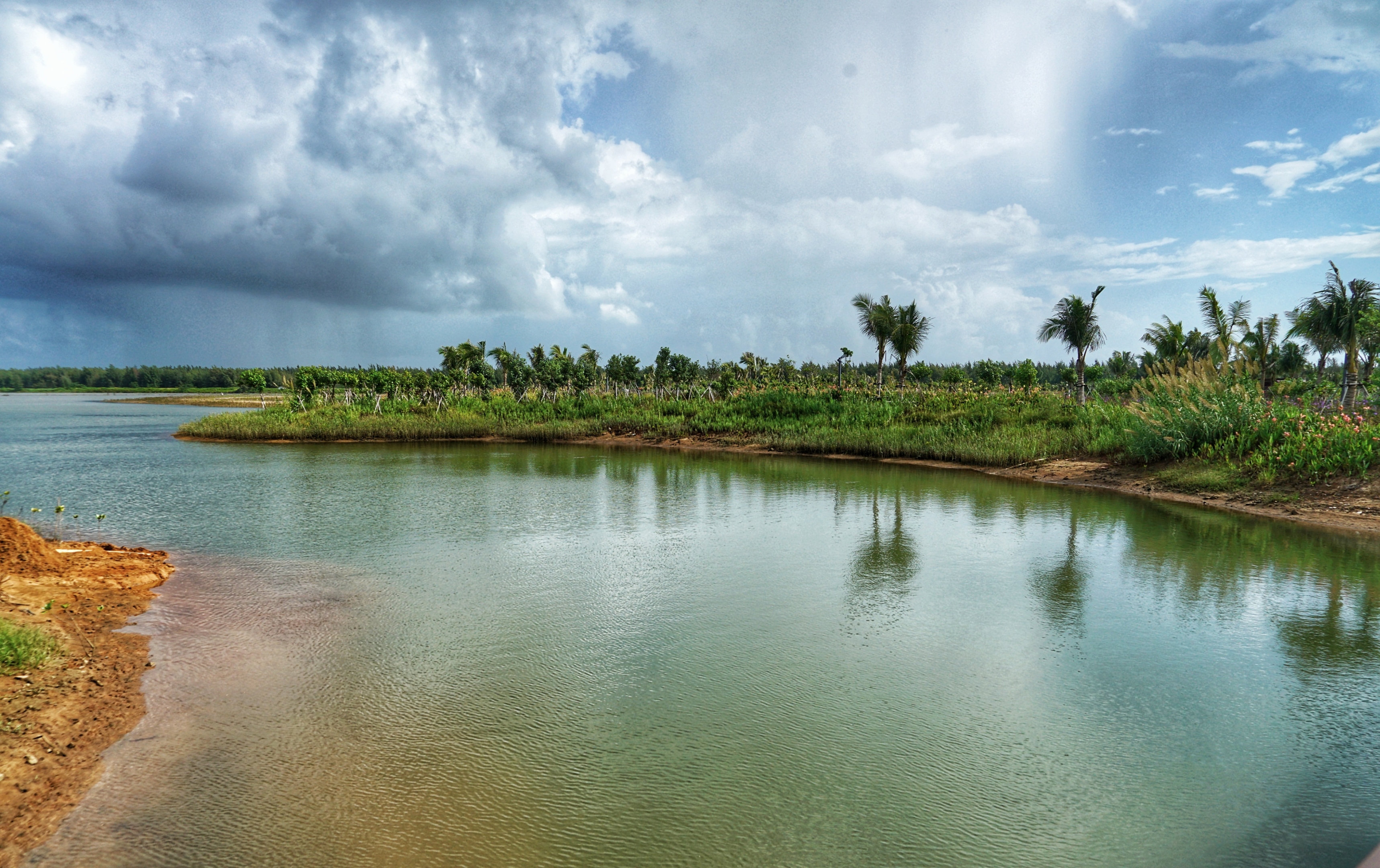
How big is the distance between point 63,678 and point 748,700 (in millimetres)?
5573

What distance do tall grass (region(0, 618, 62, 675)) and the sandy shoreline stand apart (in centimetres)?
1869

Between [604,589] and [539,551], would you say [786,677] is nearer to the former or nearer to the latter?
[604,589]

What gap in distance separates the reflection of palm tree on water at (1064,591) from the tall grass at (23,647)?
9.56 m

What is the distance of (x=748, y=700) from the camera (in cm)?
591

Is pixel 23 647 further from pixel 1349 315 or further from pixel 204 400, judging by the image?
pixel 204 400

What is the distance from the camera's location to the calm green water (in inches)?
164

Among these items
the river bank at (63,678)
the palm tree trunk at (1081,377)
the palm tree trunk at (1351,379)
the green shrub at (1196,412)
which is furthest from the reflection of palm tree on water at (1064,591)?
the palm tree trunk at (1081,377)

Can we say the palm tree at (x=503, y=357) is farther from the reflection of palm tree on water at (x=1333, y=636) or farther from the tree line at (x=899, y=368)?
the reflection of palm tree on water at (x=1333, y=636)

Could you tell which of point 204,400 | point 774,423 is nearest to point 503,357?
point 774,423

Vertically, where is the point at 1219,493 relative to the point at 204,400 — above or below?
below

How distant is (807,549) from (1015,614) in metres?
3.88

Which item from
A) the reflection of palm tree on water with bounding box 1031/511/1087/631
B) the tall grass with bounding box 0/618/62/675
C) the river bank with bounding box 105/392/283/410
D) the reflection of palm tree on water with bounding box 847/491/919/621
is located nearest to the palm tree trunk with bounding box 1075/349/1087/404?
the reflection of palm tree on water with bounding box 847/491/919/621

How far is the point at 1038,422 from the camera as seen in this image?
85.6 ft

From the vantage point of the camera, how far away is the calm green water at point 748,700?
4.16m
